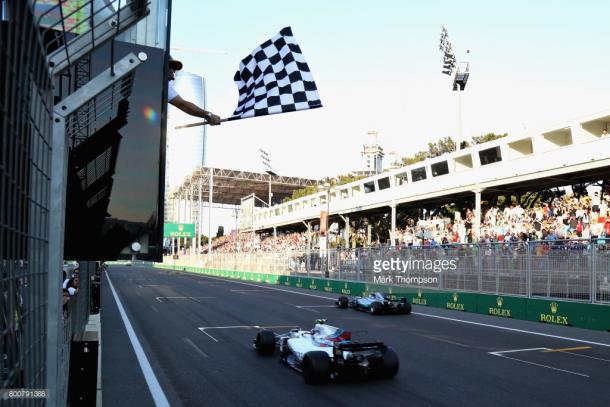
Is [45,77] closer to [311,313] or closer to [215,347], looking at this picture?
[215,347]

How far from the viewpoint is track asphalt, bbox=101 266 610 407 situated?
23.2 feet

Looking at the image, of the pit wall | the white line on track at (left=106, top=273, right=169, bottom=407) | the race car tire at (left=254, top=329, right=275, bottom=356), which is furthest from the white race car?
the pit wall

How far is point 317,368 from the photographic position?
767cm

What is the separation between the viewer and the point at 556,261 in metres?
14.7

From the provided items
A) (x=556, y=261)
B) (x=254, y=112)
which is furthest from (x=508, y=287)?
(x=254, y=112)

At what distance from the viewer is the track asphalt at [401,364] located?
23.2ft

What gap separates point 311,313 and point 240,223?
60.6 meters

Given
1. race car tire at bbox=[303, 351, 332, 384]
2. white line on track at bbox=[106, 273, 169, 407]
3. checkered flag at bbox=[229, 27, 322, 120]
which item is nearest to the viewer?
checkered flag at bbox=[229, 27, 322, 120]

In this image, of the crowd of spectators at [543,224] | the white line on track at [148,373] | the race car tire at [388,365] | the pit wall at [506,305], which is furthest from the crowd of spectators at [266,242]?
the race car tire at [388,365]

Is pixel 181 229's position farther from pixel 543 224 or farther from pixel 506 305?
pixel 506 305

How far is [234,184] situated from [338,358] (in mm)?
68921

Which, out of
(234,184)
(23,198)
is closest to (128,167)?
(23,198)

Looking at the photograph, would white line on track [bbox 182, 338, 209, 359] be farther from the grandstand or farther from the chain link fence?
the grandstand

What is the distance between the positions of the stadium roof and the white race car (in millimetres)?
55734
